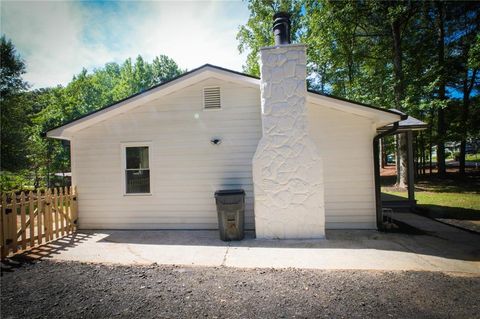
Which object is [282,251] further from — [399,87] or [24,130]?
[24,130]

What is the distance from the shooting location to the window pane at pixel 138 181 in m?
7.07

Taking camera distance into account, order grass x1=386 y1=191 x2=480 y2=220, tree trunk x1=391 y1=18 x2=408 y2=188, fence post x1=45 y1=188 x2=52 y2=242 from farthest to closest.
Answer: tree trunk x1=391 y1=18 x2=408 y2=188, grass x1=386 y1=191 x2=480 y2=220, fence post x1=45 y1=188 x2=52 y2=242

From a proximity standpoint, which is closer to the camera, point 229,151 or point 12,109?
point 229,151

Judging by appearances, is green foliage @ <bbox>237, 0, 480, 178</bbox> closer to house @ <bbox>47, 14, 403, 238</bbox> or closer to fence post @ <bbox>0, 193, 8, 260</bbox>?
house @ <bbox>47, 14, 403, 238</bbox>

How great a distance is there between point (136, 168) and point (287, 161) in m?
4.56

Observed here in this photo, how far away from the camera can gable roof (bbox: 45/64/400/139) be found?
249 inches

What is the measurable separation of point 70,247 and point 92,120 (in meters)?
3.55

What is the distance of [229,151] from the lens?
668cm

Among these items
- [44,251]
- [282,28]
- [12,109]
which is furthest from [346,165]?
[12,109]

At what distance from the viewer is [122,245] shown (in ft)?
18.3

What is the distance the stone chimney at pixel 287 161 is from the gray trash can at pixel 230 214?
47 centimetres

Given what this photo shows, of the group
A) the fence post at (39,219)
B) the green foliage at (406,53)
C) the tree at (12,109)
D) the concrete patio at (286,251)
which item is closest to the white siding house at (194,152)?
the concrete patio at (286,251)

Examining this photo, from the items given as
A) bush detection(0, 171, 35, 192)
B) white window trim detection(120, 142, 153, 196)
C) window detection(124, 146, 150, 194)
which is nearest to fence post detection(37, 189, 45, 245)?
white window trim detection(120, 142, 153, 196)

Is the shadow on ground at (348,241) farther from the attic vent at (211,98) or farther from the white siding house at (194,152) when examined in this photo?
the attic vent at (211,98)
